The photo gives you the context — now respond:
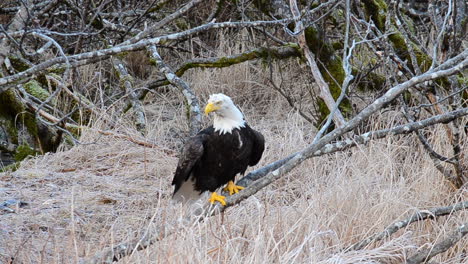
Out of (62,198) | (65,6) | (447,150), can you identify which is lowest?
(62,198)

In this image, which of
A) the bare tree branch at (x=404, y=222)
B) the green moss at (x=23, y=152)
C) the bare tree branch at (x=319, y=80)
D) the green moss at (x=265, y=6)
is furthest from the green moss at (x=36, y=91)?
the bare tree branch at (x=404, y=222)

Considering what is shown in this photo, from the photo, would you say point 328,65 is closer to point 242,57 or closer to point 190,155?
point 242,57

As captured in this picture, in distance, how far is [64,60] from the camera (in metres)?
3.27

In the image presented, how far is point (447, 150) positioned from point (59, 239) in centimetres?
270

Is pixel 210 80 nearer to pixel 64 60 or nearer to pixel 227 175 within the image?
pixel 227 175

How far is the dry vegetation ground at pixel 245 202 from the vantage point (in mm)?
3459

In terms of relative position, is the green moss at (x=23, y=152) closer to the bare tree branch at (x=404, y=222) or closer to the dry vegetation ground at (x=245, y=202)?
the dry vegetation ground at (x=245, y=202)

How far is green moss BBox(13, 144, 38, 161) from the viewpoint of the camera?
20.7 feet

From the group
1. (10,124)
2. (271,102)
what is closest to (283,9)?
(271,102)

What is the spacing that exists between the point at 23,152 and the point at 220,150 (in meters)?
2.80

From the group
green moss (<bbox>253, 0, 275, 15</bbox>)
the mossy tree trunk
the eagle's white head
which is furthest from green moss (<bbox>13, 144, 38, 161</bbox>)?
the eagle's white head

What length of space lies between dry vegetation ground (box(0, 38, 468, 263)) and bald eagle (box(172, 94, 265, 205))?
24cm

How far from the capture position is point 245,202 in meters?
4.70

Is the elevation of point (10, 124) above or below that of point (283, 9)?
below
